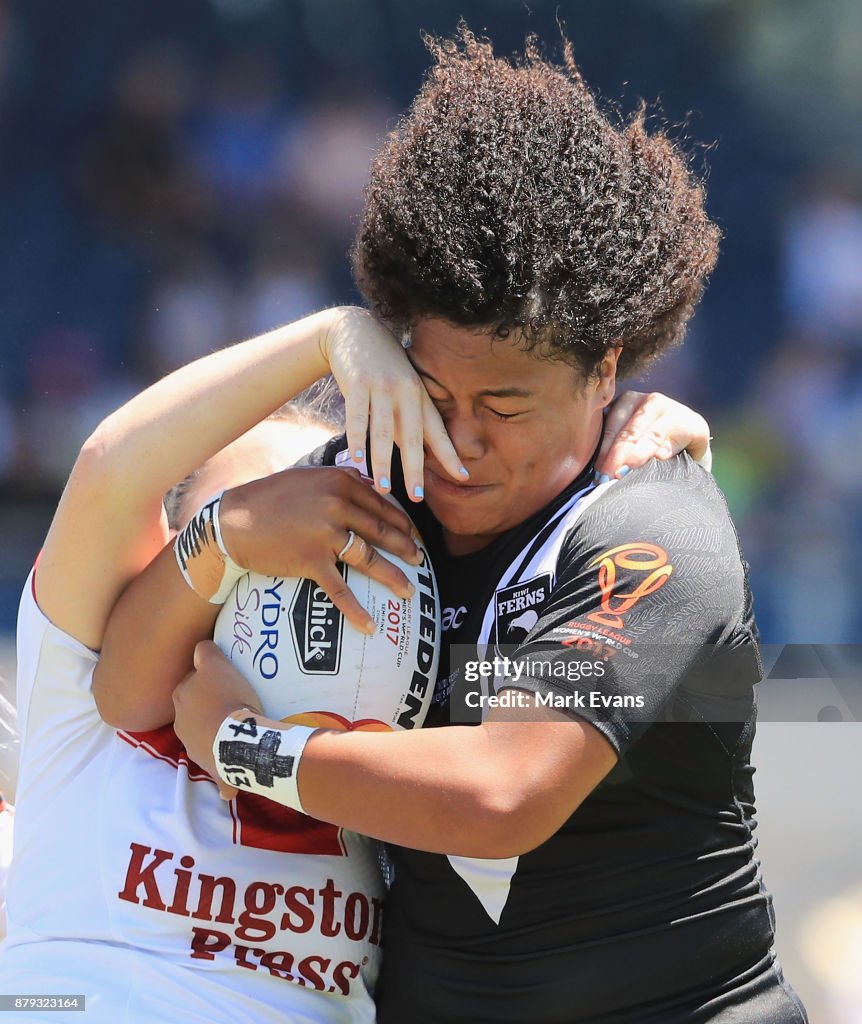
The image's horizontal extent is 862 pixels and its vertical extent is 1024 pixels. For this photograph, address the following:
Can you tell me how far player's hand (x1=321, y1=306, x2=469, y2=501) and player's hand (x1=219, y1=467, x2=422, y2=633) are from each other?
8cm

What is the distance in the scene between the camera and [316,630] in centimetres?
195

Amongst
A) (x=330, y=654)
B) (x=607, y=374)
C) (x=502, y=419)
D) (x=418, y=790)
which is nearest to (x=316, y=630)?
(x=330, y=654)

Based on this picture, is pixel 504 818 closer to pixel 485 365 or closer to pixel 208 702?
pixel 208 702

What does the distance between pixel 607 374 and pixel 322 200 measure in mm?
3659

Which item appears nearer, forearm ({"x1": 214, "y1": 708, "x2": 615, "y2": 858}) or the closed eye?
forearm ({"x1": 214, "y1": 708, "x2": 615, "y2": 858})

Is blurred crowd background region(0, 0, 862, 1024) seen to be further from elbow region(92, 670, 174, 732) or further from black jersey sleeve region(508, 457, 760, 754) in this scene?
black jersey sleeve region(508, 457, 760, 754)

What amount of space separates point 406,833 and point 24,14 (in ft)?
16.8

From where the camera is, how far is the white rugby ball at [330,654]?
1943 mm

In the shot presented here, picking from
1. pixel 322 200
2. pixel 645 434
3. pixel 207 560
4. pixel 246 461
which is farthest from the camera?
pixel 322 200

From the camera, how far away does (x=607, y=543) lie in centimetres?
182

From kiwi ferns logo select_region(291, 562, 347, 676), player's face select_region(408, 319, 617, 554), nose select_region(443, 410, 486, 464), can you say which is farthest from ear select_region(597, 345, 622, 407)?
kiwi ferns logo select_region(291, 562, 347, 676)

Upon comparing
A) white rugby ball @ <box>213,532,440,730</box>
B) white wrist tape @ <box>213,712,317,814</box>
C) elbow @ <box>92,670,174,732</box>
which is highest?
white rugby ball @ <box>213,532,440,730</box>

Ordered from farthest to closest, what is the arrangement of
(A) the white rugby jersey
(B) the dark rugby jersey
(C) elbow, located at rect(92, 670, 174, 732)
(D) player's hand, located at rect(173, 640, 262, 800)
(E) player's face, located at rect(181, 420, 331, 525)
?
(E) player's face, located at rect(181, 420, 331, 525) < (C) elbow, located at rect(92, 670, 174, 732) < (A) the white rugby jersey < (D) player's hand, located at rect(173, 640, 262, 800) < (B) the dark rugby jersey

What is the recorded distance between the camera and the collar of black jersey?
2.01 meters
